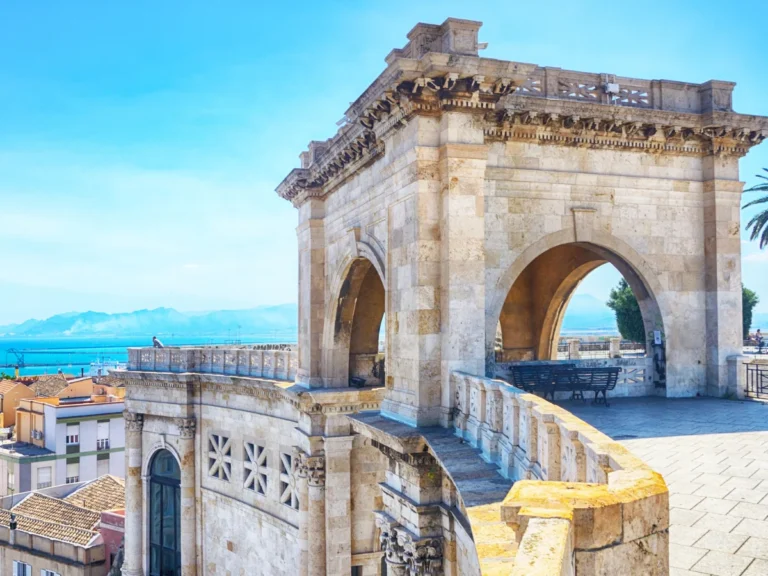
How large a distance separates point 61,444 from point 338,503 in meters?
34.8

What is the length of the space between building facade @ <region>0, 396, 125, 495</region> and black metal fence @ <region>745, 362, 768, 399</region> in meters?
40.1

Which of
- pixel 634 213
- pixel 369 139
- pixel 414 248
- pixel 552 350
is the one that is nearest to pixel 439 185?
pixel 414 248

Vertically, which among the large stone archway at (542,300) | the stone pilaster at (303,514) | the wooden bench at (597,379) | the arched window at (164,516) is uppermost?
the large stone archway at (542,300)

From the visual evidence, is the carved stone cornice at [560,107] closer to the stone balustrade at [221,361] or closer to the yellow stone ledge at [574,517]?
the stone balustrade at [221,361]

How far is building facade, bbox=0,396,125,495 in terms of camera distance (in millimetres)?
43812

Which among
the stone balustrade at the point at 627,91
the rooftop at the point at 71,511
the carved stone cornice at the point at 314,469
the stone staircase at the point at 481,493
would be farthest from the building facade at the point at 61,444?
the stone staircase at the point at 481,493

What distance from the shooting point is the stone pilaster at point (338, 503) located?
16.2m

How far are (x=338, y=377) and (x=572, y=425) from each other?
12.6m

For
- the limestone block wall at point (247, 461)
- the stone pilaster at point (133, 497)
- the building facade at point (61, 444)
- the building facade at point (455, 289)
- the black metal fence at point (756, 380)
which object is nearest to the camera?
the building facade at point (455, 289)

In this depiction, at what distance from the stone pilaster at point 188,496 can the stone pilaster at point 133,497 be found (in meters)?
2.61

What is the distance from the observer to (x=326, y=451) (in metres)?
16.2

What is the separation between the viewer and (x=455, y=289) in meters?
11.2

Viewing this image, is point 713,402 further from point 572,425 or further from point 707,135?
point 572,425

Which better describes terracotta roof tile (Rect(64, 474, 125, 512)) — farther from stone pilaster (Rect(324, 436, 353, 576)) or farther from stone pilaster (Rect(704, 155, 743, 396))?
stone pilaster (Rect(704, 155, 743, 396))
